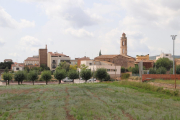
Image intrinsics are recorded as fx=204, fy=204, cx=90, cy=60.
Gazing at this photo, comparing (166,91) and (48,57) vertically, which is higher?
(48,57)

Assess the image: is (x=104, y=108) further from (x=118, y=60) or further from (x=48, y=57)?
(x=48, y=57)

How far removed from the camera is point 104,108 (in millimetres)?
12961

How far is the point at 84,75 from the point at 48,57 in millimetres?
63295

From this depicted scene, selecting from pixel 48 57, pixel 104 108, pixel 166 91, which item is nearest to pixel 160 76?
pixel 166 91

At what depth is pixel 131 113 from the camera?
11570mm

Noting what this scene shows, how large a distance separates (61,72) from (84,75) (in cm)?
620

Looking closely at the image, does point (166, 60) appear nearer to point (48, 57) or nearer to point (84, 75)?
point (84, 75)

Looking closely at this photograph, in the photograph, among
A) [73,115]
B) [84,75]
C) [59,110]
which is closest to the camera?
[73,115]

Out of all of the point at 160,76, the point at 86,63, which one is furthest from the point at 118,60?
the point at 160,76

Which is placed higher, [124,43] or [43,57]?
[124,43]

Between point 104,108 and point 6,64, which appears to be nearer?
point 104,108

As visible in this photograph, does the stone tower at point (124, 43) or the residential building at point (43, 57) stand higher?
the stone tower at point (124, 43)

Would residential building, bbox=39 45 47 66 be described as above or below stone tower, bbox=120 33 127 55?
below

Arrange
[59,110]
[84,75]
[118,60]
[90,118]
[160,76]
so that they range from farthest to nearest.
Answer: [118,60]
[84,75]
[160,76]
[59,110]
[90,118]
